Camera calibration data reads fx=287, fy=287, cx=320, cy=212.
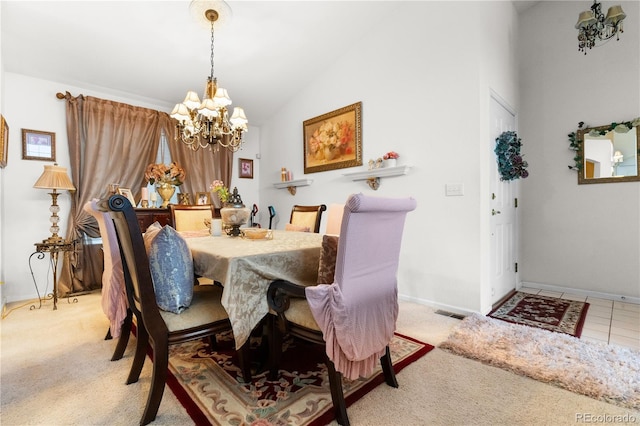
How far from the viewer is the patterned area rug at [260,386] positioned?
1363mm

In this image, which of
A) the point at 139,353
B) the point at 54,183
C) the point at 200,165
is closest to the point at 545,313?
the point at 139,353

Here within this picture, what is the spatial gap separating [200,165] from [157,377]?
12.0ft

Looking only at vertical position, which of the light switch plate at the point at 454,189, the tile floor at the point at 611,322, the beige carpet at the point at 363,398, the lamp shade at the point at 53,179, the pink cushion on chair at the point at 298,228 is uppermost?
the lamp shade at the point at 53,179

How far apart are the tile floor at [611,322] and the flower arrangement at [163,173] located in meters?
4.61

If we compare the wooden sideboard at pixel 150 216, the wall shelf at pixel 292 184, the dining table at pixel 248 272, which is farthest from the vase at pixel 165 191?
the dining table at pixel 248 272

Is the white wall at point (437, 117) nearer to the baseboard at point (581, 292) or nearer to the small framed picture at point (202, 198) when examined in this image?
the baseboard at point (581, 292)

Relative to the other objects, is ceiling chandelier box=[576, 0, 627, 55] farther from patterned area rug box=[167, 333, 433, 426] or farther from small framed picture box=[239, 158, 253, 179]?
small framed picture box=[239, 158, 253, 179]

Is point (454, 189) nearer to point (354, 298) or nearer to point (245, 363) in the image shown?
point (354, 298)

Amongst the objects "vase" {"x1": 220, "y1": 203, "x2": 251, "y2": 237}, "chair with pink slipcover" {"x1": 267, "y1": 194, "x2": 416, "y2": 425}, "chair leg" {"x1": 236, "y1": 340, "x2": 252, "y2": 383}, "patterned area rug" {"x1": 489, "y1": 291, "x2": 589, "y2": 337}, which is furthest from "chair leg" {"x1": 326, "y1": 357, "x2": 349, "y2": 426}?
→ "patterned area rug" {"x1": 489, "y1": 291, "x2": 589, "y2": 337}

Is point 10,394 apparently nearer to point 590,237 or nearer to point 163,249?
point 163,249

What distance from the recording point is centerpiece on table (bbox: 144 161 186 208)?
150 inches

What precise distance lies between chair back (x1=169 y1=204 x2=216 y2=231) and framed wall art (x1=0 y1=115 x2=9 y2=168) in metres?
1.61

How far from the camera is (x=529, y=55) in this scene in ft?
12.1

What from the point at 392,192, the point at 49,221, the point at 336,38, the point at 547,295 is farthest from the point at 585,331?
the point at 49,221
